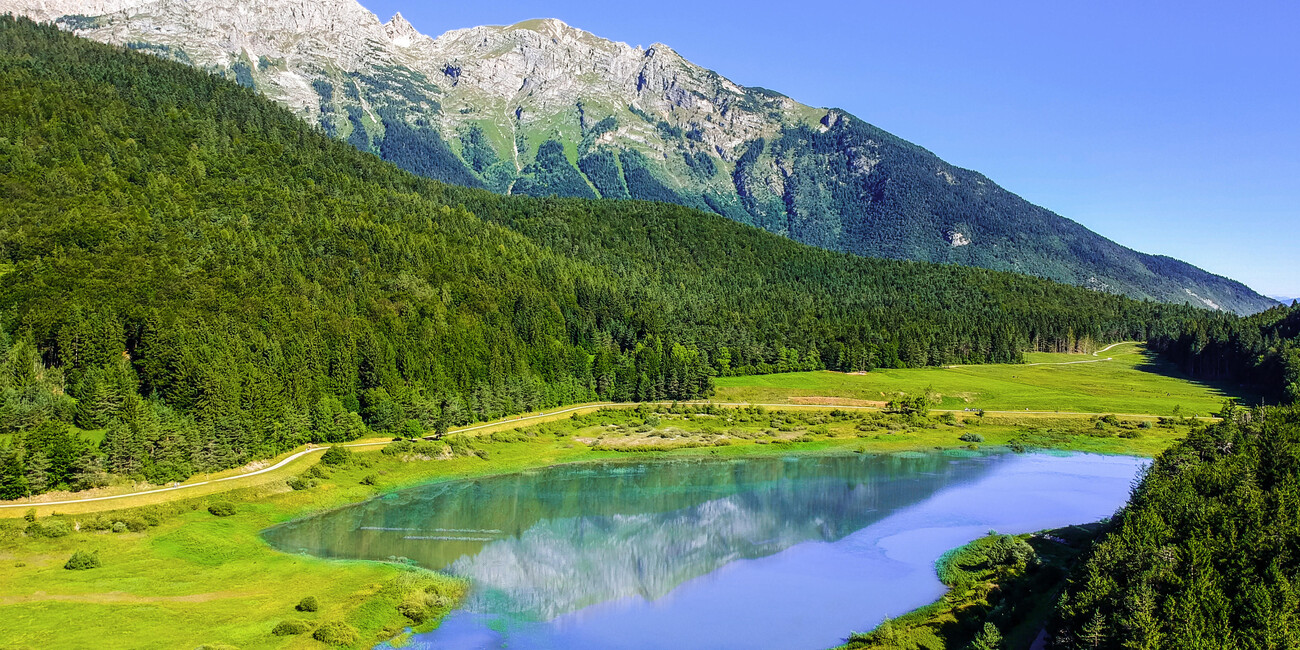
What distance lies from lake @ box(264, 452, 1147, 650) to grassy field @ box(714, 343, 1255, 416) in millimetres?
38503

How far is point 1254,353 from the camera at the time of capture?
167500mm

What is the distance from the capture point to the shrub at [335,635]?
48375mm

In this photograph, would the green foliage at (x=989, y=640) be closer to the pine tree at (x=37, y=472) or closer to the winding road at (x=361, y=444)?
the winding road at (x=361, y=444)

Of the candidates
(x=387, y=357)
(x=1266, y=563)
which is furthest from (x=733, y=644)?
(x=387, y=357)

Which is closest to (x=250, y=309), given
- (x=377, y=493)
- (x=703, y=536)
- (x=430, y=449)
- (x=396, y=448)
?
(x=396, y=448)

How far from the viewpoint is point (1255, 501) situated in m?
A: 50.9

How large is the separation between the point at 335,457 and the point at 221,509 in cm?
1874

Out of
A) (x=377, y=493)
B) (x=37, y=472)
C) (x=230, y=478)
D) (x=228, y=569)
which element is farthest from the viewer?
(x=377, y=493)

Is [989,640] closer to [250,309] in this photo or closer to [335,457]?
[335,457]

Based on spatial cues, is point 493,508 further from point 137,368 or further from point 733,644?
point 137,368

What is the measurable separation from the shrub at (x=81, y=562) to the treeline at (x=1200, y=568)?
207ft

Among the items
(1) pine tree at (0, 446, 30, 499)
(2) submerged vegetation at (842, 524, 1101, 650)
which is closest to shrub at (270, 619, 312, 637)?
(2) submerged vegetation at (842, 524, 1101, 650)

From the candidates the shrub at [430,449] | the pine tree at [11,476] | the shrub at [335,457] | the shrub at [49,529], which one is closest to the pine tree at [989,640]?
the shrub at [49,529]

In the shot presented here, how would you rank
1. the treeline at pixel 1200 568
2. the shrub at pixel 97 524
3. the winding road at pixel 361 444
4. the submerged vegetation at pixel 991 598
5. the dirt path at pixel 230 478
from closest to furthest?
1. the treeline at pixel 1200 568
2. the submerged vegetation at pixel 991 598
3. the shrub at pixel 97 524
4. the dirt path at pixel 230 478
5. the winding road at pixel 361 444
